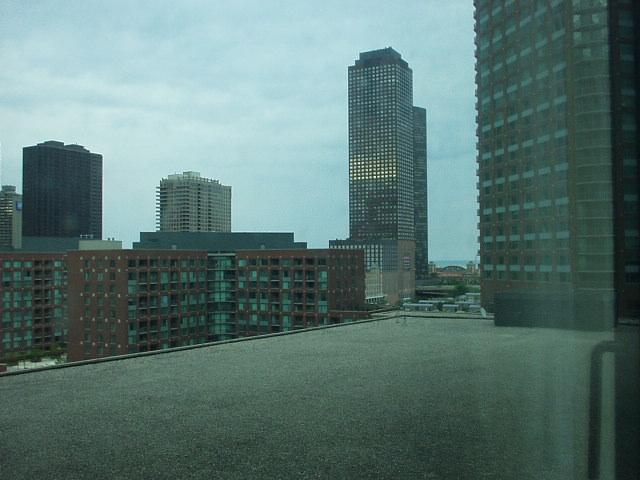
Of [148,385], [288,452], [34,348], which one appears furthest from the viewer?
[34,348]

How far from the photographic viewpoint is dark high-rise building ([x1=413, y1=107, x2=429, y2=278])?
13109 mm

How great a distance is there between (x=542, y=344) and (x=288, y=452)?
18.1ft

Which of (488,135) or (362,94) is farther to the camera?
(362,94)

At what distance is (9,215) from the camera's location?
61.5 feet

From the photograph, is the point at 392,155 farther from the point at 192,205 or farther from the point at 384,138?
the point at 192,205

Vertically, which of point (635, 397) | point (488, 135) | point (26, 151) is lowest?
point (635, 397)

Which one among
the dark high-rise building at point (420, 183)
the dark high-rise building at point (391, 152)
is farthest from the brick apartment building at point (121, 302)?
the dark high-rise building at point (420, 183)

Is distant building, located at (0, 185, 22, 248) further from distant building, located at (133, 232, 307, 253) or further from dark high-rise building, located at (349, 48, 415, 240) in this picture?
distant building, located at (133, 232, 307, 253)

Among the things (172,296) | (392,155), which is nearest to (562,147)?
(392,155)

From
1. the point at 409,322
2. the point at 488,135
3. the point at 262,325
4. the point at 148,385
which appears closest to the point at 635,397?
the point at 488,135

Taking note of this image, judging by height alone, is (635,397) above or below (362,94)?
below

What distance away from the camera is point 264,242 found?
44.6 m

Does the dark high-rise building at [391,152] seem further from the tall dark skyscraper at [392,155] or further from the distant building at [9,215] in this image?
the distant building at [9,215]

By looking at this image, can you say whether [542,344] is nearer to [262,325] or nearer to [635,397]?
[635,397]
